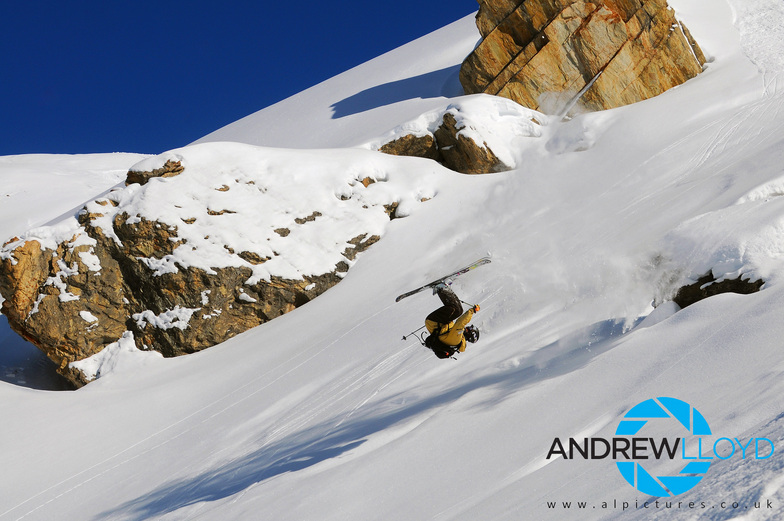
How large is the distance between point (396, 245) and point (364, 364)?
18.1 feet

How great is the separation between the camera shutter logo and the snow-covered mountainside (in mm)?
56

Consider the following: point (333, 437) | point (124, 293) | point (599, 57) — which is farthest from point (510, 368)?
point (599, 57)

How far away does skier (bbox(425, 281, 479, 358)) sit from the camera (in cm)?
916

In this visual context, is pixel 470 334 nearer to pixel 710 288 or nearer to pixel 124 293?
pixel 710 288

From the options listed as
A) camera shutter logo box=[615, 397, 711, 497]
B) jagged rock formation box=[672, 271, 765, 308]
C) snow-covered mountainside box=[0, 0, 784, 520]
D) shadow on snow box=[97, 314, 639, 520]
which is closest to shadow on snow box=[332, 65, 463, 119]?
snow-covered mountainside box=[0, 0, 784, 520]

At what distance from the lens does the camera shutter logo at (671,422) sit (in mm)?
5141

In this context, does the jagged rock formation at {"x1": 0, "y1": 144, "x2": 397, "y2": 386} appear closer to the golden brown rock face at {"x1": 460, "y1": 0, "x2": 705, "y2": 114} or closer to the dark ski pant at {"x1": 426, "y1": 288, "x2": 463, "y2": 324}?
the dark ski pant at {"x1": 426, "y1": 288, "x2": 463, "y2": 324}

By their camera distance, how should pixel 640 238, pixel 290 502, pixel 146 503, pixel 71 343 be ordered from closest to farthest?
pixel 290 502 < pixel 146 503 < pixel 640 238 < pixel 71 343

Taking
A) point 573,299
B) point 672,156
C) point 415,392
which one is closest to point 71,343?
point 415,392

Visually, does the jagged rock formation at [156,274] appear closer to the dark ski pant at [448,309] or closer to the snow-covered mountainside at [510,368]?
the snow-covered mountainside at [510,368]

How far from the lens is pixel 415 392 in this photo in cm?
1091

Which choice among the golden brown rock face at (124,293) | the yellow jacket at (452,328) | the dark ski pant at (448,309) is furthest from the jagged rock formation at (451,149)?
the dark ski pant at (448,309)

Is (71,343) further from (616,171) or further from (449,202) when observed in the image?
(616,171)

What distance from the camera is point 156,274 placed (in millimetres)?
17031
